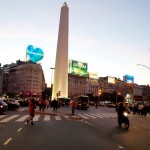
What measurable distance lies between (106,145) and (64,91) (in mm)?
83814

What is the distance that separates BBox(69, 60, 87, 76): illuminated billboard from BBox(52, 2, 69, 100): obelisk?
306 inches

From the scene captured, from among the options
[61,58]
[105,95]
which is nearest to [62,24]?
[61,58]

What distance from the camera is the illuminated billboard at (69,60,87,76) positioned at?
10188 cm

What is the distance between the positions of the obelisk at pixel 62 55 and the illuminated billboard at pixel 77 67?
778 cm

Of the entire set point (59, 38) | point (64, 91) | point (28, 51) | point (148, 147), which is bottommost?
point (148, 147)

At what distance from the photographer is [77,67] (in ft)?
337

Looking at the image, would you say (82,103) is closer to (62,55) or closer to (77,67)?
(62,55)

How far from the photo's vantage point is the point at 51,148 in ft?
34.0

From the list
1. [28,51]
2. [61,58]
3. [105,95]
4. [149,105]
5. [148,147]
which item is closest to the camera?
[148,147]

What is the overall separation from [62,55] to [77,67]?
12.6m

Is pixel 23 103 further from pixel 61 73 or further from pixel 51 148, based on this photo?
pixel 51 148

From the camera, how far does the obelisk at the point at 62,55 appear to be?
8638 centimetres

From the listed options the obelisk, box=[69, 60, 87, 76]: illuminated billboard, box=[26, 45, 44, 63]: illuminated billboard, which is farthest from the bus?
box=[69, 60, 87, 76]: illuminated billboard

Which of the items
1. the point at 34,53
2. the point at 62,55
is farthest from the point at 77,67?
the point at 34,53
